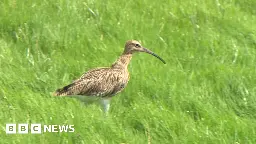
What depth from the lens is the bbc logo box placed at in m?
8.34

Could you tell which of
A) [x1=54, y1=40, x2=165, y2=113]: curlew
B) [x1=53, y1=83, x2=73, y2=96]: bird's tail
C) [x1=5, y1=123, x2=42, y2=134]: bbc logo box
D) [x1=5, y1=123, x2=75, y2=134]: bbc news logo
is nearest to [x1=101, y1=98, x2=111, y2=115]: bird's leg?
[x1=54, y1=40, x2=165, y2=113]: curlew

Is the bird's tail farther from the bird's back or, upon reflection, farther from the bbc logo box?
the bbc logo box

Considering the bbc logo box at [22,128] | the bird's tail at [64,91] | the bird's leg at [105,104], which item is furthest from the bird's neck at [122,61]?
the bbc logo box at [22,128]

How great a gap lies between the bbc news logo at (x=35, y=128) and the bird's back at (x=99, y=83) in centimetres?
118

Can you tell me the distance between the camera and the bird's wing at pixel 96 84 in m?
9.86

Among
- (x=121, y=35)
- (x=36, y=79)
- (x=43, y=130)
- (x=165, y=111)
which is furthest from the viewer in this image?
(x=121, y=35)

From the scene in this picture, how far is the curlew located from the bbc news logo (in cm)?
108

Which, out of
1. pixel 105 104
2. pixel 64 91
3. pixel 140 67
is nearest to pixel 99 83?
pixel 105 104

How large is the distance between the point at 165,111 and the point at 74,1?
4.09 m

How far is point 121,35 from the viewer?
39.6 ft

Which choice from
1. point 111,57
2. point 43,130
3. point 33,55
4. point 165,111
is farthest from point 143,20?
point 43,130

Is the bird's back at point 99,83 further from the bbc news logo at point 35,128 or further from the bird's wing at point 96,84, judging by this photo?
the bbc news logo at point 35,128

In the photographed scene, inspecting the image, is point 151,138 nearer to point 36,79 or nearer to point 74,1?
point 36,79

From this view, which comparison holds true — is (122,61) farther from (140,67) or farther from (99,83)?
(99,83)
